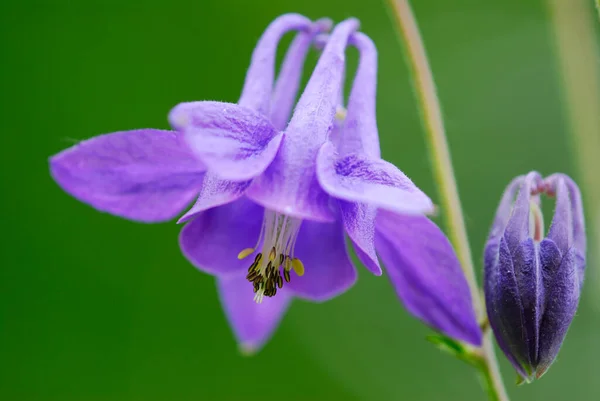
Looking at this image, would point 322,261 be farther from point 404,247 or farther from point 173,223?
point 173,223

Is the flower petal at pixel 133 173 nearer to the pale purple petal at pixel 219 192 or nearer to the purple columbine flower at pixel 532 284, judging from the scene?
the pale purple petal at pixel 219 192

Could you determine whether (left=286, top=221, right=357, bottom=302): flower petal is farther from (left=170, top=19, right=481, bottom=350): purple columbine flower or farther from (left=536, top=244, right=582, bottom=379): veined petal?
(left=536, top=244, right=582, bottom=379): veined petal

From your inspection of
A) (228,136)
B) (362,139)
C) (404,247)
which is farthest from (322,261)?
(228,136)

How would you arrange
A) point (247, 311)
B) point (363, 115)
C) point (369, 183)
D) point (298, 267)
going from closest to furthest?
point (369, 183) → point (363, 115) → point (298, 267) → point (247, 311)

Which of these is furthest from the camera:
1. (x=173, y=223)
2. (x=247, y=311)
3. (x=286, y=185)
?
(x=173, y=223)

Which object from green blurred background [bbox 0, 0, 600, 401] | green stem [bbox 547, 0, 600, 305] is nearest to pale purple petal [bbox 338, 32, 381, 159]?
green stem [bbox 547, 0, 600, 305]

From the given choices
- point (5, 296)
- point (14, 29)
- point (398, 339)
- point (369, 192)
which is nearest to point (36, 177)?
point (5, 296)
